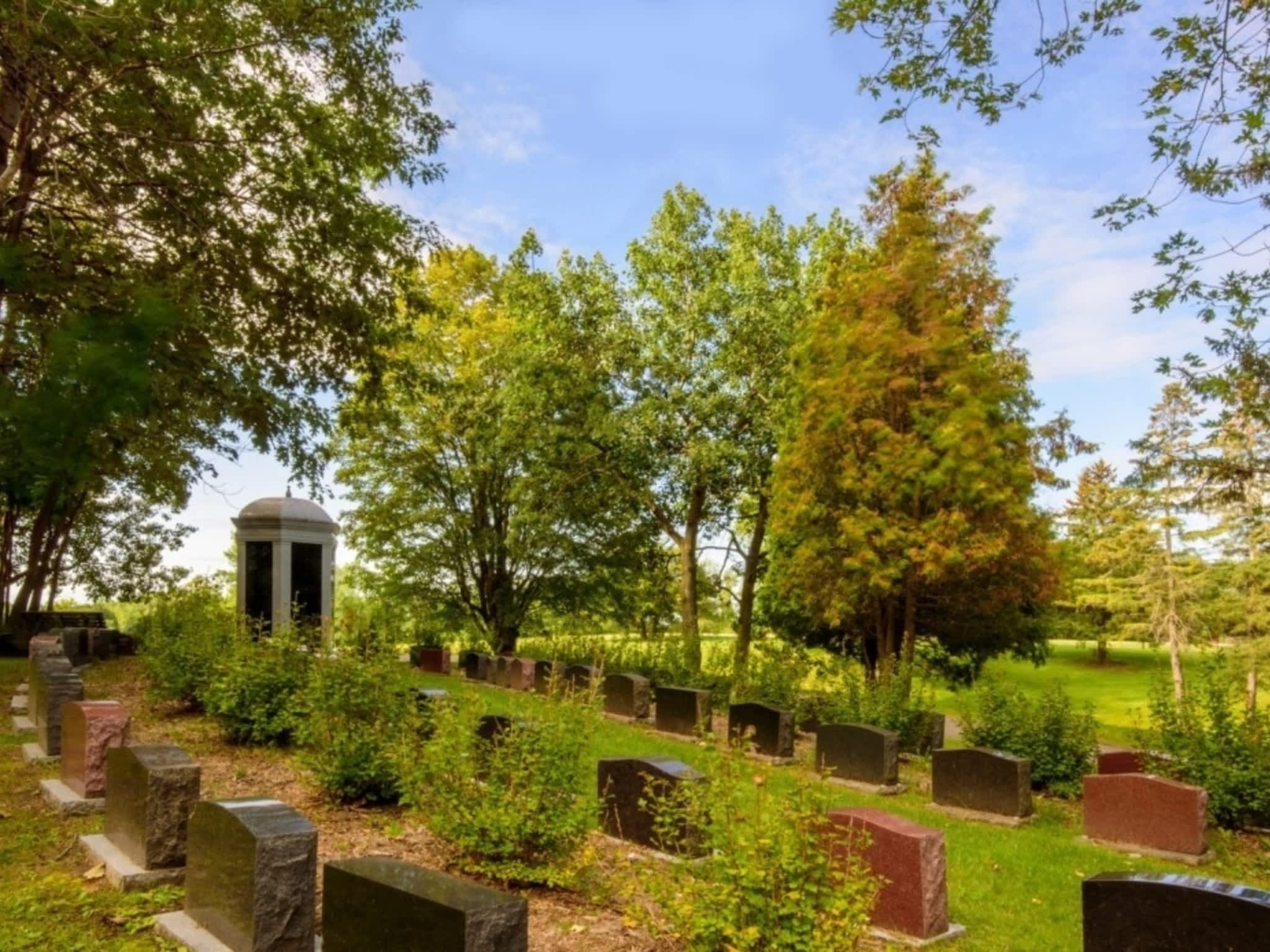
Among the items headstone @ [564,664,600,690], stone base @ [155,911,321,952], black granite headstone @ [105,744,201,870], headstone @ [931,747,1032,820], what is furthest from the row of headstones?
headstone @ [564,664,600,690]

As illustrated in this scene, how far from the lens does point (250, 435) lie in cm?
1415

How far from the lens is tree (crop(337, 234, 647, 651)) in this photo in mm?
23797

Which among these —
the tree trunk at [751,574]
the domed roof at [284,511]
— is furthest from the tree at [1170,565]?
the domed roof at [284,511]

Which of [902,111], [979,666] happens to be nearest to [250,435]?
[902,111]

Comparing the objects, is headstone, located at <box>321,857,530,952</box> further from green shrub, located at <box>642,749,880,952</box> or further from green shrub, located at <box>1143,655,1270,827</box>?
green shrub, located at <box>1143,655,1270,827</box>

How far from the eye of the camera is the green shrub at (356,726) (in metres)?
6.68

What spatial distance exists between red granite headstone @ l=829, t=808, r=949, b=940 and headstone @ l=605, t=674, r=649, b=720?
9328 millimetres

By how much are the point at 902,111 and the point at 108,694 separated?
12.1 m

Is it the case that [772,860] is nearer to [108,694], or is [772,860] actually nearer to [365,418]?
[108,694]

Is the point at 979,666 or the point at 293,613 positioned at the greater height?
the point at 293,613

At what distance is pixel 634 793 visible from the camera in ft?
21.0

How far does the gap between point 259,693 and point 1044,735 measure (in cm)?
955

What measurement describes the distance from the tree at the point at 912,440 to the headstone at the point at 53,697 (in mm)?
11890

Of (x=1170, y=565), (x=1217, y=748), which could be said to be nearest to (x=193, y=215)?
(x=1217, y=748)
